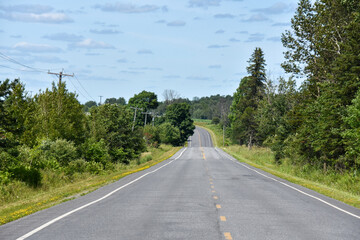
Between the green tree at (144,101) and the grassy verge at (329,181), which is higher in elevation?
the green tree at (144,101)

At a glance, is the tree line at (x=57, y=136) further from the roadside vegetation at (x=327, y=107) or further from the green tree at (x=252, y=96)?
the green tree at (x=252, y=96)

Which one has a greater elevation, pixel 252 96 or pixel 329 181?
pixel 252 96

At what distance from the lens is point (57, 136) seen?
111 feet

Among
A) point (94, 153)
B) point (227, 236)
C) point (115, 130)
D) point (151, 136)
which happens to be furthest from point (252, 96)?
point (227, 236)

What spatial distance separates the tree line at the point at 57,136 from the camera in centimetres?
2119

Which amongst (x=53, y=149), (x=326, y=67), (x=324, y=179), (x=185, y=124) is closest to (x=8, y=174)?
(x=53, y=149)

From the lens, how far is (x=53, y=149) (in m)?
29.6

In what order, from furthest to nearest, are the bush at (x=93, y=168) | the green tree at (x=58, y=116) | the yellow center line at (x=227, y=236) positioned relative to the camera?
the green tree at (x=58, y=116)
the bush at (x=93, y=168)
the yellow center line at (x=227, y=236)

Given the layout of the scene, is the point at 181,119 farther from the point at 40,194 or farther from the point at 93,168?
the point at 40,194

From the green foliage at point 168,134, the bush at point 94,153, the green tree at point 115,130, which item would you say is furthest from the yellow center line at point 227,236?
the green foliage at point 168,134

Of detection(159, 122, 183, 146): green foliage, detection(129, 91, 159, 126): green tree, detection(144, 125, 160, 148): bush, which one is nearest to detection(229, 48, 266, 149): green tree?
detection(144, 125, 160, 148): bush

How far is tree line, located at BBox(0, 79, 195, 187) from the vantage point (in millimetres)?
21188

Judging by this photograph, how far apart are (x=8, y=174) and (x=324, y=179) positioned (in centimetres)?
1953

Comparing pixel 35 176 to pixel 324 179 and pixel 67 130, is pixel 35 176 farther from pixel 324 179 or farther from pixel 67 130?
pixel 324 179
